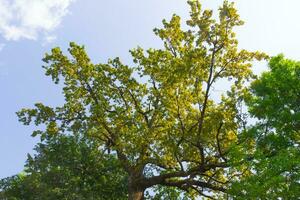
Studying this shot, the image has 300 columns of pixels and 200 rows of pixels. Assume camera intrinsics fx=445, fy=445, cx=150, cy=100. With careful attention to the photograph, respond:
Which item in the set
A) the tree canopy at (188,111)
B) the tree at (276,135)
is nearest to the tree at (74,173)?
the tree canopy at (188,111)

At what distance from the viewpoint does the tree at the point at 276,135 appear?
52.5ft

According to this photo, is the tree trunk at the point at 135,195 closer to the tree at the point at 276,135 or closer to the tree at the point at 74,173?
the tree at the point at 74,173

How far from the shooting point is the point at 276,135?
18.7 meters

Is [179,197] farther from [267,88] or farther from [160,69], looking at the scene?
[267,88]

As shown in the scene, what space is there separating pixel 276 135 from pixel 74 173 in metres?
17.9

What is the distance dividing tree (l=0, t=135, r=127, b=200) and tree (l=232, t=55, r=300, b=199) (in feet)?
44.4

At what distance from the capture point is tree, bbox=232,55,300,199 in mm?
16016

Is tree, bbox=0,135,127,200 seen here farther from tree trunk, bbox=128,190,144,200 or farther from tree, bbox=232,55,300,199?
tree, bbox=232,55,300,199

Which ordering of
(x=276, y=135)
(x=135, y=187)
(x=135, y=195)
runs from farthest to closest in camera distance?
(x=135, y=187) → (x=135, y=195) → (x=276, y=135)

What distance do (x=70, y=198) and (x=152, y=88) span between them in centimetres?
1185

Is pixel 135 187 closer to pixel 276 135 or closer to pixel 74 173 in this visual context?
pixel 74 173

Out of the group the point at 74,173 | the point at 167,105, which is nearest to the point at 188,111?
the point at 167,105

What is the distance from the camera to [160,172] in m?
28.6

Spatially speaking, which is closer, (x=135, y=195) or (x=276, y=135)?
(x=276, y=135)
